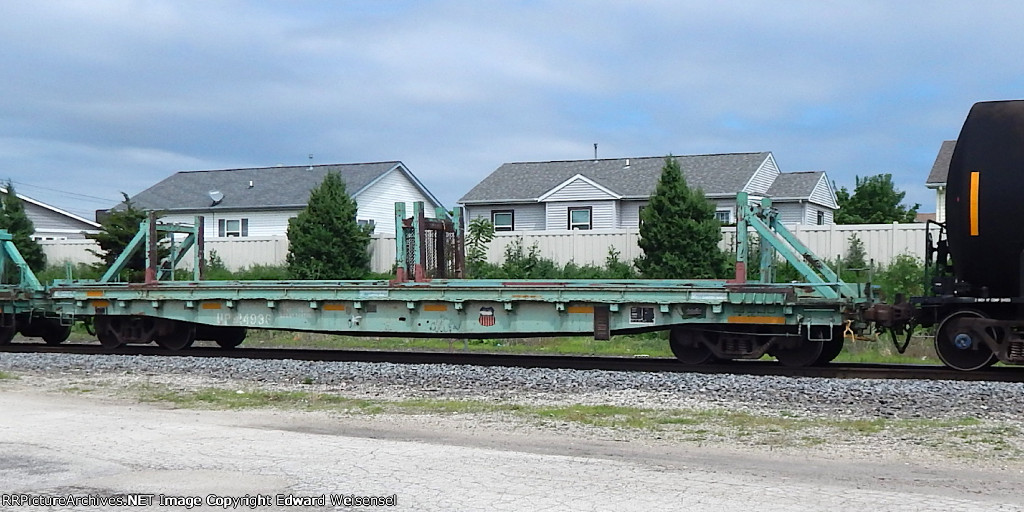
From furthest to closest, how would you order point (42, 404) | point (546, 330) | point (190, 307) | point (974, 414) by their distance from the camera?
point (190, 307)
point (546, 330)
point (42, 404)
point (974, 414)

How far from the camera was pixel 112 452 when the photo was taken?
27.7 feet

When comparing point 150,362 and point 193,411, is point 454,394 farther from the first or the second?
point 150,362

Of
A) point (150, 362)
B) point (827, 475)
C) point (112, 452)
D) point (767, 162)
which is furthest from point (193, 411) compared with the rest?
point (767, 162)

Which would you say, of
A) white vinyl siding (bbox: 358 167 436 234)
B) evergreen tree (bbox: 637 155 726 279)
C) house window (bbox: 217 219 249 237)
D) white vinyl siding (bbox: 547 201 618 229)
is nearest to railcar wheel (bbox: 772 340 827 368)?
evergreen tree (bbox: 637 155 726 279)

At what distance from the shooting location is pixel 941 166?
44438 millimetres

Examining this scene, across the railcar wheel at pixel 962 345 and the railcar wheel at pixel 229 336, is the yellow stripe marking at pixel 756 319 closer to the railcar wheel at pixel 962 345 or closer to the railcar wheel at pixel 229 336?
the railcar wheel at pixel 962 345

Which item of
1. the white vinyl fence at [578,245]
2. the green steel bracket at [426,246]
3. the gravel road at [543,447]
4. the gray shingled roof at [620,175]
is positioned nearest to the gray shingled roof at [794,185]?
the gray shingled roof at [620,175]

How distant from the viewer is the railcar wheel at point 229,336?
20234 mm

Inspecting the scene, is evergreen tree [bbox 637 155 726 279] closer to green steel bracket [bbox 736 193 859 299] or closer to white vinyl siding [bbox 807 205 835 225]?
green steel bracket [bbox 736 193 859 299]

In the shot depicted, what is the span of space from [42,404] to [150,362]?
4.88m

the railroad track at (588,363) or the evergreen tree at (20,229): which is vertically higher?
the evergreen tree at (20,229)

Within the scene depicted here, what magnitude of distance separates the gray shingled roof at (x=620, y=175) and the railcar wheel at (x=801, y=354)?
991 inches

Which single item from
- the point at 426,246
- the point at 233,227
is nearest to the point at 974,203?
the point at 426,246

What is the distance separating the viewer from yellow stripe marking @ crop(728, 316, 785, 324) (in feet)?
47.4
